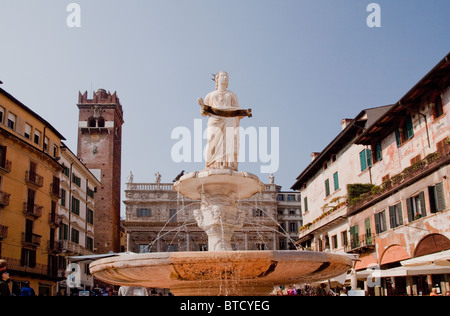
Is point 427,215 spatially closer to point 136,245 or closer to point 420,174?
point 420,174

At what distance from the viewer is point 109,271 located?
7.90 m

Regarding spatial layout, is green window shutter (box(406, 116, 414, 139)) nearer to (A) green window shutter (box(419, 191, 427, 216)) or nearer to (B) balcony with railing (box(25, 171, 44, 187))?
(A) green window shutter (box(419, 191, 427, 216))

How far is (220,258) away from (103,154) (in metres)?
57.3

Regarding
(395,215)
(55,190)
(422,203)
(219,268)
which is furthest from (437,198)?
(55,190)

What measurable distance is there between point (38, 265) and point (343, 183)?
21172 mm

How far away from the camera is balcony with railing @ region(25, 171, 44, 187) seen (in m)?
31.6

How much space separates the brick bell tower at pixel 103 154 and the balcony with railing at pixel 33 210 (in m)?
24.6

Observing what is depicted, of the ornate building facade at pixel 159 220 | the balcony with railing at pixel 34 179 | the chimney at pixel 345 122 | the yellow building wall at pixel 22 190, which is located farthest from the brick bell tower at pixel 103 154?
the chimney at pixel 345 122

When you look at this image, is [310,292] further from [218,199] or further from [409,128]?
[218,199]

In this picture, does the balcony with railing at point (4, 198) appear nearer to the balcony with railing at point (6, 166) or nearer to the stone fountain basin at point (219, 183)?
the balcony with railing at point (6, 166)

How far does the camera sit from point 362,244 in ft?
87.7

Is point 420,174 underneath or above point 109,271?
above

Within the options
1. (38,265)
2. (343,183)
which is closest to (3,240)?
(38,265)

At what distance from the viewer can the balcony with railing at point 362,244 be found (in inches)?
1024
